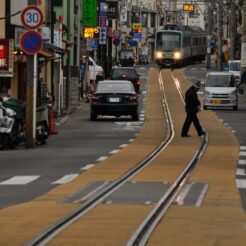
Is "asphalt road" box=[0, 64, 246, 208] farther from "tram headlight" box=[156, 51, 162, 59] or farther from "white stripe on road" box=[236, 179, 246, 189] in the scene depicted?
"tram headlight" box=[156, 51, 162, 59]

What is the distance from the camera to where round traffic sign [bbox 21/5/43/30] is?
1063 inches

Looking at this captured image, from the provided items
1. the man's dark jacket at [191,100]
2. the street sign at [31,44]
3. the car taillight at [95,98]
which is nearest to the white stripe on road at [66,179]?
the street sign at [31,44]

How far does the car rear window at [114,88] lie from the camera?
42.4 meters

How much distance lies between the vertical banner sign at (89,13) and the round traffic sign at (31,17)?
112 ft

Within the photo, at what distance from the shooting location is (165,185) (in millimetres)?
17578

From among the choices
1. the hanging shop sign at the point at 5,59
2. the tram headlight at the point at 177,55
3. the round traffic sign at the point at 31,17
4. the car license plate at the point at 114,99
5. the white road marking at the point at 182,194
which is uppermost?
the round traffic sign at the point at 31,17

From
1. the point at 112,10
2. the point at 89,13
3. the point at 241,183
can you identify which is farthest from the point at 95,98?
the point at 112,10

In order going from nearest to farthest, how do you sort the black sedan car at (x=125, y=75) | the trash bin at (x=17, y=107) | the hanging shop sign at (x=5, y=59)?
the trash bin at (x=17, y=107)
the hanging shop sign at (x=5, y=59)
the black sedan car at (x=125, y=75)

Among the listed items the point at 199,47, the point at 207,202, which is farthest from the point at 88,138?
the point at 199,47

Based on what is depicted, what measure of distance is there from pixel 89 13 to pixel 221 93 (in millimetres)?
12493

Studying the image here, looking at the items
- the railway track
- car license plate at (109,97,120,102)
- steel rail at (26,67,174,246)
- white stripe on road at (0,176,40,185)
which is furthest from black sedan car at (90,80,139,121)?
white stripe on road at (0,176,40,185)

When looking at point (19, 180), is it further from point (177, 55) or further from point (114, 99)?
point (177, 55)

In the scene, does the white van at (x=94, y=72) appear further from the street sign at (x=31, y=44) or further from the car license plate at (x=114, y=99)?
the street sign at (x=31, y=44)

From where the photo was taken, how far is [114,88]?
42.6m
